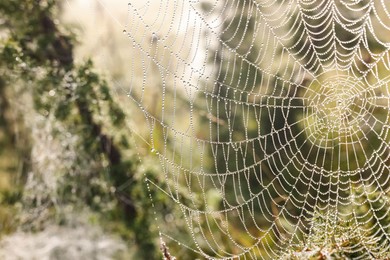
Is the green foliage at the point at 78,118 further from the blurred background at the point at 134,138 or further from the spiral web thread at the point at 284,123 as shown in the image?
the spiral web thread at the point at 284,123

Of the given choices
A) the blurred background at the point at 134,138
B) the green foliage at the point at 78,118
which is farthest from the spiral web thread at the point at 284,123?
the green foliage at the point at 78,118

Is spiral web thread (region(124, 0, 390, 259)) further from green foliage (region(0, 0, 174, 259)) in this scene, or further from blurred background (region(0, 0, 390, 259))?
green foliage (region(0, 0, 174, 259))

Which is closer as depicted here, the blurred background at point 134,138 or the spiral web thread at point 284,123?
the spiral web thread at point 284,123

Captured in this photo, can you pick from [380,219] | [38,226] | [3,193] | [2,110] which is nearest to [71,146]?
[38,226]

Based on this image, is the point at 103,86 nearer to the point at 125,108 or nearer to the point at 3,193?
the point at 125,108

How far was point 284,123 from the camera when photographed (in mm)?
5867

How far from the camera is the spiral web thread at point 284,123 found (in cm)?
364

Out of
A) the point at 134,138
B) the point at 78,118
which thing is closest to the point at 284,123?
the point at 134,138

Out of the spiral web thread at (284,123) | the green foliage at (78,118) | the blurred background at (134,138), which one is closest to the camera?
the spiral web thread at (284,123)

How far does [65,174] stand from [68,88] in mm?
964

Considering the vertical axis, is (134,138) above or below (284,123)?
below

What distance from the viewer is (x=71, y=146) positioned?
5.93m

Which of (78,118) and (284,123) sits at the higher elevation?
(284,123)

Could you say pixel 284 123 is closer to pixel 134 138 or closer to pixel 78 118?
pixel 134 138
